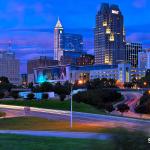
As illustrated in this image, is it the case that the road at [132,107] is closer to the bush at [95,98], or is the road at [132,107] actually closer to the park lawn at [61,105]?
the bush at [95,98]

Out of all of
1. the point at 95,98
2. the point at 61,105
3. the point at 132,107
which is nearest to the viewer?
the point at 61,105

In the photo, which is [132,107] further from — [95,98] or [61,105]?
[61,105]

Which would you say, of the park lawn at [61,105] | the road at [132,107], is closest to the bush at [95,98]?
the road at [132,107]

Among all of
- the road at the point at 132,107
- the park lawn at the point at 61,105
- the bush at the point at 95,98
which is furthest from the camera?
the bush at the point at 95,98

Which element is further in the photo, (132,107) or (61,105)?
(132,107)

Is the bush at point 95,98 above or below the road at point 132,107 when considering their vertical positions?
above

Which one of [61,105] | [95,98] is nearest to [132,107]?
[95,98]

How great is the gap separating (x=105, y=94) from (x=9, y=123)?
72.5m

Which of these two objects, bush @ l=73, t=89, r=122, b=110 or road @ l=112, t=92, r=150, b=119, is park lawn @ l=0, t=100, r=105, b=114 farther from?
bush @ l=73, t=89, r=122, b=110

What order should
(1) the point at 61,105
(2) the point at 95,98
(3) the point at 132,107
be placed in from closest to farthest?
(1) the point at 61,105 < (3) the point at 132,107 < (2) the point at 95,98

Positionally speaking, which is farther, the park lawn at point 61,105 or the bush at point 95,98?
the bush at point 95,98

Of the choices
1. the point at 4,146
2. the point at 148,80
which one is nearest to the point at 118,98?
the point at 148,80

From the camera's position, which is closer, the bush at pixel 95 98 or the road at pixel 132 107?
the road at pixel 132 107

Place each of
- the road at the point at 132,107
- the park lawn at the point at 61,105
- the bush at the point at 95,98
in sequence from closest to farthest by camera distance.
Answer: the park lawn at the point at 61,105 → the road at the point at 132,107 → the bush at the point at 95,98
